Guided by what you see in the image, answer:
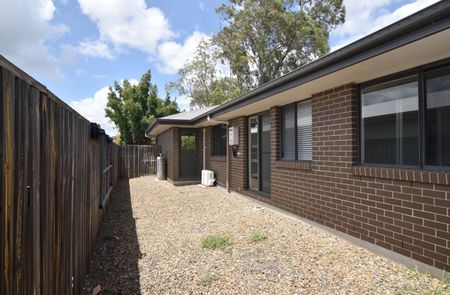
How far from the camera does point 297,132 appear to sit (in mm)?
6395

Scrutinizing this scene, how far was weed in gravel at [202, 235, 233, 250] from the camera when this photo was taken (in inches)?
181

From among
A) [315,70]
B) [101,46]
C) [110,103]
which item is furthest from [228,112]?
[110,103]

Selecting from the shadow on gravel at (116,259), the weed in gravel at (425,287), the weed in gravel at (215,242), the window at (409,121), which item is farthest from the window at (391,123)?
the shadow on gravel at (116,259)

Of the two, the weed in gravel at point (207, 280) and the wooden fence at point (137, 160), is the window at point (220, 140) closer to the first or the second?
the wooden fence at point (137, 160)

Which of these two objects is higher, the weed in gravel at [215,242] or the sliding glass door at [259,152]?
the sliding glass door at [259,152]

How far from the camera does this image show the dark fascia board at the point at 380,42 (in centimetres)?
258

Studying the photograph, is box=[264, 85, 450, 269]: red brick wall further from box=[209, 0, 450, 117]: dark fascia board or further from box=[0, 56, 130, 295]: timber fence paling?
box=[0, 56, 130, 295]: timber fence paling

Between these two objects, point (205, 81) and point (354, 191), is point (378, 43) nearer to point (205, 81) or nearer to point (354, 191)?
point (354, 191)

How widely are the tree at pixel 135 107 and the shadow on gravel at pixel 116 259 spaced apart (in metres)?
17.2

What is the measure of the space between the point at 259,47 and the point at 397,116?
22.2 metres

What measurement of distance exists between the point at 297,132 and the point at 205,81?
27543 millimetres

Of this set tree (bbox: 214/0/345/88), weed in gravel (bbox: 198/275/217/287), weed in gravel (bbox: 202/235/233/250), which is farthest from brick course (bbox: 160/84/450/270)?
tree (bbox: 214/0/345/88)

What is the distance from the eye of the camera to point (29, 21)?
4.37m

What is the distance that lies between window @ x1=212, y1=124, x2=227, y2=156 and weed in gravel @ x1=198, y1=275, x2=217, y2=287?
7.58 metres
